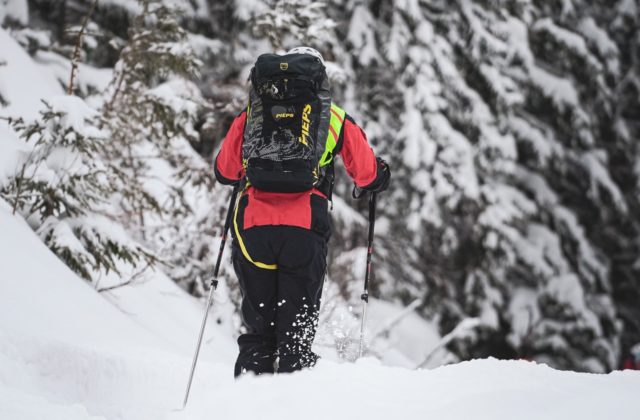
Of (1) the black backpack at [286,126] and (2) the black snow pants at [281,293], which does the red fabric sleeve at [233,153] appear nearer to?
(1) the black backpack at [286,126]

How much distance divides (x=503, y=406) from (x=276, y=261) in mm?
1458

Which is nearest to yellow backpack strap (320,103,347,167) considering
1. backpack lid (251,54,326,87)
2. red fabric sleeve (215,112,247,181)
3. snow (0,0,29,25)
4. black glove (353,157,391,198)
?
backpack lid (251,54,326,87)

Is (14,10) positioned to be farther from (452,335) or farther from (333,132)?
(452,335)

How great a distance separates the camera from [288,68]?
10.1ft

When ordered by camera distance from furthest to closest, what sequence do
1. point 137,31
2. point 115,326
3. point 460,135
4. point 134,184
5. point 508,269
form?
1. point 508,269
2. point 460,135
3. point 137,31
4. point 134,184
5. point 115,326

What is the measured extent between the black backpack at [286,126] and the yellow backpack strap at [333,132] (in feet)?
0.31

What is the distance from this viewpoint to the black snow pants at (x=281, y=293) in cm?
313

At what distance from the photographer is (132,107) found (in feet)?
19.3

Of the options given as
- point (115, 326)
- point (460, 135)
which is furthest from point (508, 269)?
point (115, 326)

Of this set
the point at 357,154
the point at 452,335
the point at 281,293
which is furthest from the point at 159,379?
the point at 452,335

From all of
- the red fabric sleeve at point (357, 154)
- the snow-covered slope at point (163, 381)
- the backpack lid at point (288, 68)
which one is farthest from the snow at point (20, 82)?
the red fabric sleeve at point (357, 154)

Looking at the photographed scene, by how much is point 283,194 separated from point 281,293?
0.53 meters

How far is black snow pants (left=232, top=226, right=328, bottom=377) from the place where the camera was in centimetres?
313

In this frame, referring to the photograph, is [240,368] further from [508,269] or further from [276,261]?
[508,269]
